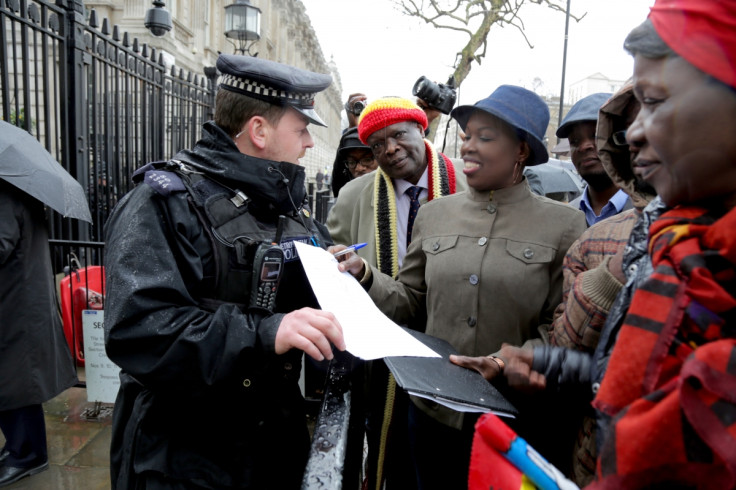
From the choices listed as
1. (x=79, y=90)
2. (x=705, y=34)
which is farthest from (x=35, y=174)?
(x=705, y=34)

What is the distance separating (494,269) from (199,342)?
3.83ft

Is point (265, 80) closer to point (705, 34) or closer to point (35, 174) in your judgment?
point (705, 34)

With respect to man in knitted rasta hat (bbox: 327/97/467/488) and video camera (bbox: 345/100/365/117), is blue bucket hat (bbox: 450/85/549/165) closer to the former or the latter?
man in knitted rasta hat (bbox: 327/97/467/488)

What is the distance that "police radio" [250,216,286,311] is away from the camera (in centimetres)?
162

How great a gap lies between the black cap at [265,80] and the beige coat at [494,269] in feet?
2.75

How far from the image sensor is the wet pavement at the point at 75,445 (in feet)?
11.2

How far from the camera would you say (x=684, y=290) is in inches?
29.7

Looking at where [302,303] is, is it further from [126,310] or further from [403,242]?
[403,242]

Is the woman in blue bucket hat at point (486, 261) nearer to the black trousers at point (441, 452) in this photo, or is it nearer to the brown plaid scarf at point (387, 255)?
the black trousers at point (441, 452)

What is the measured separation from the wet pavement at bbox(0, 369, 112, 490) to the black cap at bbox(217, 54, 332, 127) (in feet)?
9.96

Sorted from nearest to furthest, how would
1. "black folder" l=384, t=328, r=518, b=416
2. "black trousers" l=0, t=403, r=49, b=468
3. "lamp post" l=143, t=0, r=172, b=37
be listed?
"black folder" l=384, t=328, r=518, b=416, "black trousers" l=0, t=403, r=49, b=468, "lamp post" l=143, t=0, r=172, b=37

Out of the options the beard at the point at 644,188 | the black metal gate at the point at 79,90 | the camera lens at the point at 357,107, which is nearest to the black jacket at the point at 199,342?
the beard at the point at 644,188

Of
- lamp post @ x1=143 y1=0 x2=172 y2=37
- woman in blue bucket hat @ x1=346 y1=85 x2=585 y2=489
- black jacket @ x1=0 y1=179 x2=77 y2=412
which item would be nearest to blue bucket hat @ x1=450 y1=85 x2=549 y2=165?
woman in blue bucket hat @ x1=346 y1=85 x2=585 y2=489

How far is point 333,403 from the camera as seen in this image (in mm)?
1487
